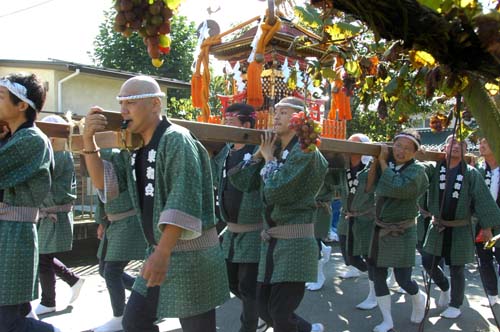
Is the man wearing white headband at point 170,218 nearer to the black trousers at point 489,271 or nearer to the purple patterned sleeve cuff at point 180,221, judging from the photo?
the purple patterned sleeve cuff at point 180,221

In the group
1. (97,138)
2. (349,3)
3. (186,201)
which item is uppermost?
(349,3)

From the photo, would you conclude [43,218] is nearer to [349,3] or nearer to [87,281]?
[87,281]

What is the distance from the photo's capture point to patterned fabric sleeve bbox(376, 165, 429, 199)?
4688mm

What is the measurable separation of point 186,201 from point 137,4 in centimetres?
107

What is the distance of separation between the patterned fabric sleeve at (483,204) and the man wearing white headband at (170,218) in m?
3.41

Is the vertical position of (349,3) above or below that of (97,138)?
above

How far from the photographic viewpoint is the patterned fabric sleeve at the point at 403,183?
4.69 metres

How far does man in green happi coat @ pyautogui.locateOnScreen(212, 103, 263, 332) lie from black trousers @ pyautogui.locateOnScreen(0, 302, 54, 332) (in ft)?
4.88

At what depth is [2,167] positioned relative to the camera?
9.98 feet

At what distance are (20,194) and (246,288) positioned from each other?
1833 millimetres

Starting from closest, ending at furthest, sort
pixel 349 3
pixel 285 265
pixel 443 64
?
pixel 349 3 < pixel 443 64 < pixel 285 265

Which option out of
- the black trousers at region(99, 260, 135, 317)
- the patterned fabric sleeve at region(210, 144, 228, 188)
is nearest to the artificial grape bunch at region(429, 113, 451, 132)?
the patterned fabric sleeve at region(210, 144, 228, 188)

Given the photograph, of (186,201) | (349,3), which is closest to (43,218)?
(186,201)

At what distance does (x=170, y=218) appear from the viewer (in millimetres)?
2461
